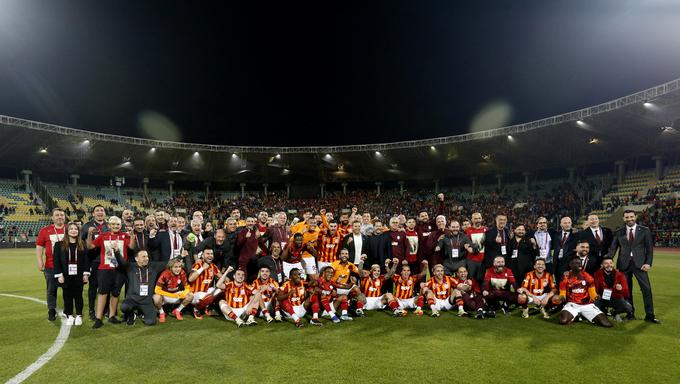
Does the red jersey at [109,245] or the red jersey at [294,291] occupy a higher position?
the red jersey at [109,245]

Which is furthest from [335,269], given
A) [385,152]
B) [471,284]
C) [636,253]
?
[385,152]

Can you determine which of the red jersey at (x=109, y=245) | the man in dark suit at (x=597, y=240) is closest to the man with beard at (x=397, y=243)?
the man in dark suit at (x=597, y=240)

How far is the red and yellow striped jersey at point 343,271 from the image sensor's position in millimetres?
7865

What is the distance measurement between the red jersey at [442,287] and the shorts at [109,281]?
18.5 ft

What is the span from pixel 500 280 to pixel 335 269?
125 inches

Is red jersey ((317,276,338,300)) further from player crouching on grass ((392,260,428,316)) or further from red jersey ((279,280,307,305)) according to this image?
player crouching on grass ((392,260,428,316))

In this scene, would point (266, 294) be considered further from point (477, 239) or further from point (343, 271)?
point (477, 239)

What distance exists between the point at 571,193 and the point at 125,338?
3580 centimetres

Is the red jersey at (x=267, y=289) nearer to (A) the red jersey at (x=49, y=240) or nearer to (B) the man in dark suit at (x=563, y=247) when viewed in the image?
(A) the red jersey at (x=49, y=240)

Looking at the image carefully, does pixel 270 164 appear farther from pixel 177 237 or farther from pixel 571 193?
pixel 177 237

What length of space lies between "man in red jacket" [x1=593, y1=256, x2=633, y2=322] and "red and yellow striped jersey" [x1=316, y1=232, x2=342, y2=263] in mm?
4895

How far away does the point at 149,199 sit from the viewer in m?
43.1

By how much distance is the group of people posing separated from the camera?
23.1ft

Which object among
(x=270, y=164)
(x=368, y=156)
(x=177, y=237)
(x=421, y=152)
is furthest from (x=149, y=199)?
(x=177, y=237)
